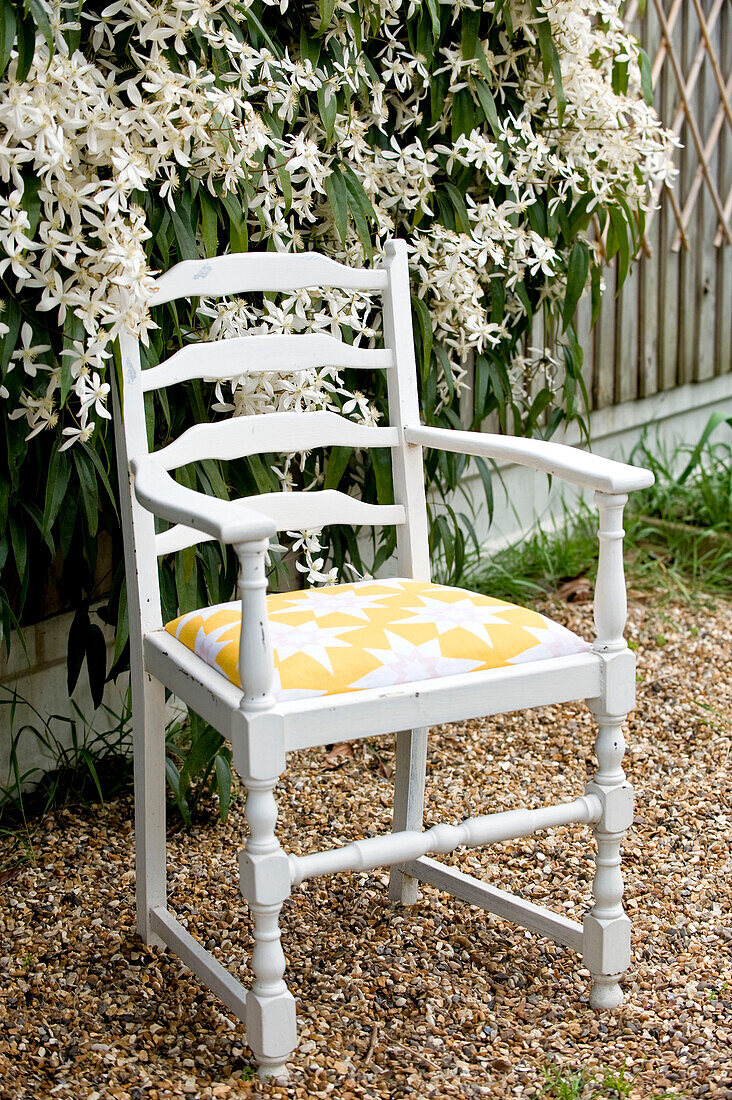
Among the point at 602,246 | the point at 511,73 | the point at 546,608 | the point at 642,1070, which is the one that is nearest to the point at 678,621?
the point at 546,608

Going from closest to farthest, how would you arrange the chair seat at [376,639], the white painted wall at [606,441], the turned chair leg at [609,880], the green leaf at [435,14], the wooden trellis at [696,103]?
the chair seat at [376,639] < the turned chair leg at [609,880] < the green leaf at [435,14] < the white painted wall at [606,441] < the wooden trellis at [696,103]

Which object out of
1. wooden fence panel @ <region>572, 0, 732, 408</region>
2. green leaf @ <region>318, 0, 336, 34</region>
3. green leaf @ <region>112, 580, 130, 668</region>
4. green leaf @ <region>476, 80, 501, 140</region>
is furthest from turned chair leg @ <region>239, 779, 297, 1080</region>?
wooden fence panel @ <region>572, 0, 732, 408</region>

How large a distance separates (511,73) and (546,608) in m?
1.29

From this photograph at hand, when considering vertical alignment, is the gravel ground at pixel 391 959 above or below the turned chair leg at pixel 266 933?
below

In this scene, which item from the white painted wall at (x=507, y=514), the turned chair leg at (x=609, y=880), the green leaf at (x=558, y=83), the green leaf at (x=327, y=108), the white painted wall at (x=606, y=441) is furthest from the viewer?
the white painted wall at (x=606, y=441)

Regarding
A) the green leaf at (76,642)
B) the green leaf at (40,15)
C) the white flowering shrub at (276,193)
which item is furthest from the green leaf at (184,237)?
the green leaf at (76,642)

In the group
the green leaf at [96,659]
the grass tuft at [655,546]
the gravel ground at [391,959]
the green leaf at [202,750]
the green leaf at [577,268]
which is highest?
the green leaf at [577,268]

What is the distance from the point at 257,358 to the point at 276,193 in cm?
37

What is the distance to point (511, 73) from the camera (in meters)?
2.43

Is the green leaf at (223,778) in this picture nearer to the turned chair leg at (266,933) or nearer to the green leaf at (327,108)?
the turned chair leg at (266,933)

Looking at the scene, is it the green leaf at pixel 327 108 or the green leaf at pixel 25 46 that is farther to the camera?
the green leaf at pixel 327 108

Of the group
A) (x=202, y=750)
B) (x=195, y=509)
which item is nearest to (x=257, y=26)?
(x=195, y=509)

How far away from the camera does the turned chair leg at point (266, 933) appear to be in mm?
1396

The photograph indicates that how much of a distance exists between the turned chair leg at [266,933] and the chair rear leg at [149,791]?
1.02 feet
